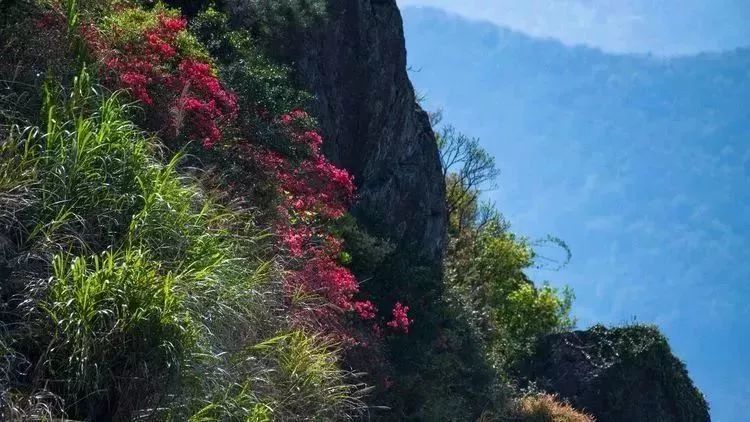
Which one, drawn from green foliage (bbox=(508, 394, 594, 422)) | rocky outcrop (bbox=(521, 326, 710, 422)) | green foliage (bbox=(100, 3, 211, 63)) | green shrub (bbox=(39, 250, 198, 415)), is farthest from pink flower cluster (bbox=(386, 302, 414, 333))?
rocky outcrop (bbox=(521, 326, 710, 422))

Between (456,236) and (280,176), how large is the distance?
59.8 feet

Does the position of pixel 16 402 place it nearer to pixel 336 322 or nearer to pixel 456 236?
pixel 336 322

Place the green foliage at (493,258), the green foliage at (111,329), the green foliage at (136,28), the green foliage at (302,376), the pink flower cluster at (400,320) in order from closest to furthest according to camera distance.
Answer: the green foliage at (111,329) → the green foliage at (302,376) → the green foliage at (136,28) → the pink flower cluster at (400,320) → the green foliage at (493,258)

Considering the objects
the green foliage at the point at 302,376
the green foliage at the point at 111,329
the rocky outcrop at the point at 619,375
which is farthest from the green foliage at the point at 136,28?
the rocky outcrop at the point at 619,375

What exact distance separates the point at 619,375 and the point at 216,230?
14827 millimetres

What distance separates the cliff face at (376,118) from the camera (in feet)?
53.8

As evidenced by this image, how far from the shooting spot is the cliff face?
1641 centimetres

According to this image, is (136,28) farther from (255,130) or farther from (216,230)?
(216,230)

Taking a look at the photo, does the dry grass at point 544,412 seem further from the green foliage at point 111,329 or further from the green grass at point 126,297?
the green foliage at point 111,329

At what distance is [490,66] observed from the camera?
98.8 metres

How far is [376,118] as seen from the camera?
17672 millimetres

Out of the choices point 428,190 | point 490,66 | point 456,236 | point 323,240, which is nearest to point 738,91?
point 490,66

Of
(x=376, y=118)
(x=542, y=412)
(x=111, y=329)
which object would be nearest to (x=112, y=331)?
(x=111, y=329)

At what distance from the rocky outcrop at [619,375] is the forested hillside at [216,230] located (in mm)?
2494
